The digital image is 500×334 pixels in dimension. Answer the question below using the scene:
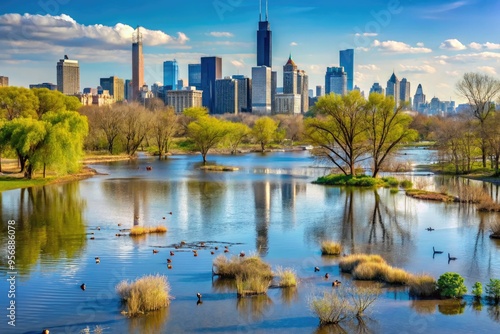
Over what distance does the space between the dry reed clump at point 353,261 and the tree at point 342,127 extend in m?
31.5

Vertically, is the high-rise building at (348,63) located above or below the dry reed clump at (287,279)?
above

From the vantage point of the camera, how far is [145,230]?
30.3m

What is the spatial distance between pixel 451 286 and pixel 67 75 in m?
175

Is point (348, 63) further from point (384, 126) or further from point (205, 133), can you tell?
point (384, 126)

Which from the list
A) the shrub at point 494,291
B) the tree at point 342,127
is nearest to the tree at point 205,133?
the tree at point 342,127

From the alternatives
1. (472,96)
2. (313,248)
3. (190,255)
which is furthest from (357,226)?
(472,96)

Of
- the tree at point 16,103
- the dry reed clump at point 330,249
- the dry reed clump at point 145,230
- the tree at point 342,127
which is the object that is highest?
the tree at point 16,103

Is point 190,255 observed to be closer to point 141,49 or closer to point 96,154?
point 96,154

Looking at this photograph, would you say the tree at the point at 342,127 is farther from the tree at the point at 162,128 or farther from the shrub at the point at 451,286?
the tree at the point at 162,128

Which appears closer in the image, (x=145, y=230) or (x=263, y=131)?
(x=145, y=230)

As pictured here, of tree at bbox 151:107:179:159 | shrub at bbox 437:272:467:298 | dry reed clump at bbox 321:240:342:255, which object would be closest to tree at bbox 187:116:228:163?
tree at bbox 151:107:179:159

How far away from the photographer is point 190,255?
25.2 m

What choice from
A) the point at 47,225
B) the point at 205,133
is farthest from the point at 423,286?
the point at 205,133

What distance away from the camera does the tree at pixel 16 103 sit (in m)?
86.4
